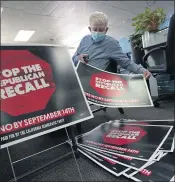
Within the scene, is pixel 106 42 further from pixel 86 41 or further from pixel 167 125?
pixel 167 125

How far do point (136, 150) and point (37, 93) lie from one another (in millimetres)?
468

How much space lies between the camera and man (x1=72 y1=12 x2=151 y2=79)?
126 centimetres

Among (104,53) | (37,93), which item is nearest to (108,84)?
(37,93)

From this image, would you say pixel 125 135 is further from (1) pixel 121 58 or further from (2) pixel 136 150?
(1) pixel 121 58

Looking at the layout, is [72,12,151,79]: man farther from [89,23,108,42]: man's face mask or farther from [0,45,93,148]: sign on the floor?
[0,45,93,148]: sign on the floor

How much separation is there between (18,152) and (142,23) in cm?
194

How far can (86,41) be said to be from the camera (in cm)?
150

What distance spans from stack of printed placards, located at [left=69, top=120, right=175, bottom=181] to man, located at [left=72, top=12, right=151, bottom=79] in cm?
49

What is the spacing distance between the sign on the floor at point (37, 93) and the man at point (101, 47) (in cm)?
54

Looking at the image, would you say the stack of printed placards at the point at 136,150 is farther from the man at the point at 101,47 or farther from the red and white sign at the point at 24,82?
the man at the point at 101,47

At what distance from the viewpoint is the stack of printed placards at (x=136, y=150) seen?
1.90ft

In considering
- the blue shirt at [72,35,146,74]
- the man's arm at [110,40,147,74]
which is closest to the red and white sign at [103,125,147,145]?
the man's arm at [110,40,147,74]

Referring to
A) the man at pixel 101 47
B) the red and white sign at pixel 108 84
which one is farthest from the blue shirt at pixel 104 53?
the red and white sign at pixel 108 84

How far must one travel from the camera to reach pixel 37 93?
0.66 meters
